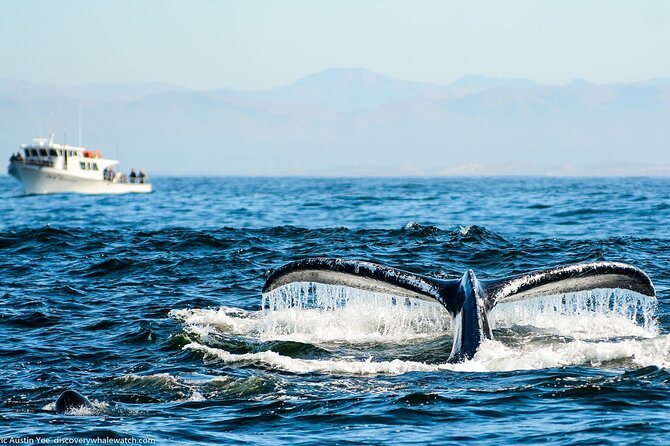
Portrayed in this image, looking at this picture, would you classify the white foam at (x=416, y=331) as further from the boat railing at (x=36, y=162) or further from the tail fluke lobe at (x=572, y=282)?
the boat railing at (x=36, y=162)

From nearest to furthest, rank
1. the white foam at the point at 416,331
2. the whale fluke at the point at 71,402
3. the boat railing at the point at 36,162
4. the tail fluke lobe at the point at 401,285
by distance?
the whale fluke at the point at 71,402
the tail fluke lobe at the point at 401,285
the white foam at the point at 416,331
the boat railing at the point at 36,162

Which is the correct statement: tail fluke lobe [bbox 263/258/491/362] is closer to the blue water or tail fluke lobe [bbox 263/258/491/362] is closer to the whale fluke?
the blue water

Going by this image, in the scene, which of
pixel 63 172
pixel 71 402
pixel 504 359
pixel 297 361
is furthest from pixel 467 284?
pixel 63 172

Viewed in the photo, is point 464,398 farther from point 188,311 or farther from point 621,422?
point 188,311

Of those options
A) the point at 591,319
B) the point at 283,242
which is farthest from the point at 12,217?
the point at 591,319

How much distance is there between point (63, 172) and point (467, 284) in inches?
2495

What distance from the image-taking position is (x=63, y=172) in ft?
231

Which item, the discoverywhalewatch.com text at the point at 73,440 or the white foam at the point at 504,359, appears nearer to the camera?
the discoverywhalewatch.com text at the point at 73,440

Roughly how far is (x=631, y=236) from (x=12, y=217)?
85.6 ft

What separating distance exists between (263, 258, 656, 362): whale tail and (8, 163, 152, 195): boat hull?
62.5 metres

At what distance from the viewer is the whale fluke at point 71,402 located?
8844 millimetres

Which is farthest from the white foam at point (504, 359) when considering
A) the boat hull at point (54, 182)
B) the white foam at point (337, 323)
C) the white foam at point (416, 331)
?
the boat hull at point (54, 182)

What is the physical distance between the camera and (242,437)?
8.08 metres

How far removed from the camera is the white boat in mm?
70250
